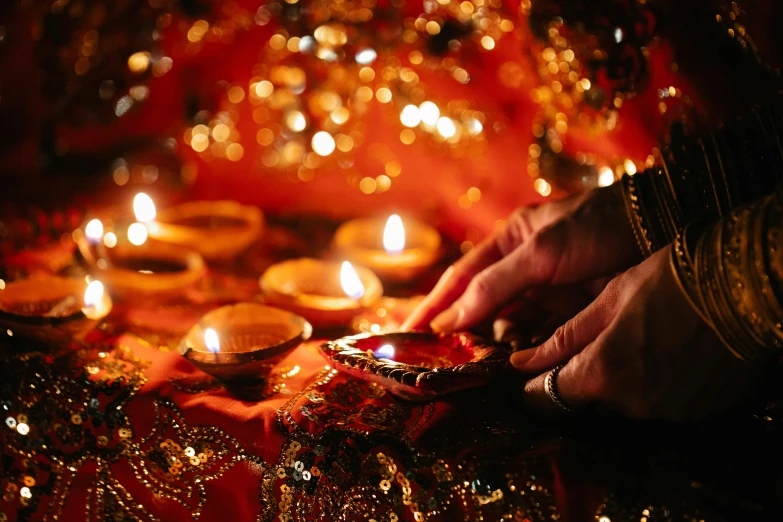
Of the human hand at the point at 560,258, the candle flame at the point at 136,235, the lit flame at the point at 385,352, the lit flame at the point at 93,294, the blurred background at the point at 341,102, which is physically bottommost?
the lit flame at the point at 385,352

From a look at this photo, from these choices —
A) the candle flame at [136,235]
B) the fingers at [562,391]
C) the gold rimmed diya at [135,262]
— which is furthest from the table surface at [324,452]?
the candle flame at [136,235]

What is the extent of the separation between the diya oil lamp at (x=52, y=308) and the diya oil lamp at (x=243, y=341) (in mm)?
129

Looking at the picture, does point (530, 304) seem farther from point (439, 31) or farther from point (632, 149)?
point (439, 31)

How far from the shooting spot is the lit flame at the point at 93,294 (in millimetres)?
806

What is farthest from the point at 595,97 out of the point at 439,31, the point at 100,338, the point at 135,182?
the point at 135,182

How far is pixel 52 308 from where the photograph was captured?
0.85 m

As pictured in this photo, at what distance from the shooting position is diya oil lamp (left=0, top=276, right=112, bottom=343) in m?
0.76

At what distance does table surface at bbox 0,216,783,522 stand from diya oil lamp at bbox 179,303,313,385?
3cm

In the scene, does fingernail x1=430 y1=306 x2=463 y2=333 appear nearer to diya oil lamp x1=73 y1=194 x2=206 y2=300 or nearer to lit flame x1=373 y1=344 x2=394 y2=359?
lit flame x1=373 y1=344 x2=394 y2=359

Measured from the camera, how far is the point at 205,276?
1.02 meters

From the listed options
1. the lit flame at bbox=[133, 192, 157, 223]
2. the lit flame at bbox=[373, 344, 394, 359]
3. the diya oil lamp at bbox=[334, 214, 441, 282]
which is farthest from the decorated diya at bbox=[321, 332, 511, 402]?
the lit flame at bbox=[133, 192, 157, 223]

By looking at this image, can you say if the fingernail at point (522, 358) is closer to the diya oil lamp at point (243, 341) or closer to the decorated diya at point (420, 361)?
the decorated diya at point (420, 361)

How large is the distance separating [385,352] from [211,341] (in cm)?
19

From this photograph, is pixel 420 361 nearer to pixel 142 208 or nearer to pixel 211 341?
pixel 211 341
